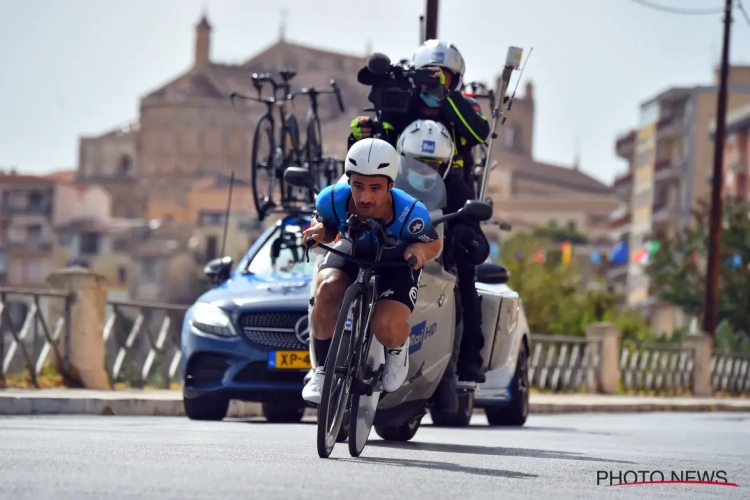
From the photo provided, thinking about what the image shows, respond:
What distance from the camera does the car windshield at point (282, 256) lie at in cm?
1748

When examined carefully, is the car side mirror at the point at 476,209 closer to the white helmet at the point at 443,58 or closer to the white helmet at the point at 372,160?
the white helmet at the point at 372,160

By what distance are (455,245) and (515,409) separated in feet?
19.8

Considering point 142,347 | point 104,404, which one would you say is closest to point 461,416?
point 104,404

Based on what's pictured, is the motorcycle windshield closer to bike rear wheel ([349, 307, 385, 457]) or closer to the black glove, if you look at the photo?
the black glove

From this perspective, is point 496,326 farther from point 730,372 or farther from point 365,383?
point 730,372

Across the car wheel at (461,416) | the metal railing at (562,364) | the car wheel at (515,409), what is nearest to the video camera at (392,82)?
the car wheel at (461,416)

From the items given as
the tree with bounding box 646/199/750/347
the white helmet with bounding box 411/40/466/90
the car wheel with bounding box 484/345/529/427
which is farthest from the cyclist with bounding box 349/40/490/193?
the tree with bounding box 646/199/750/347

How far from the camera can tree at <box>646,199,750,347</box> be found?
219 ft

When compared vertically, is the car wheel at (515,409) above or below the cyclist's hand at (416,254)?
below

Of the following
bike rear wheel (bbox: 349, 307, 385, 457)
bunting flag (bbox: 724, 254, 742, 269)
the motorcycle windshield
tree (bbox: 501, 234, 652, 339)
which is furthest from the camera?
bunting flag (bbox: 724, 254, 742, 269)

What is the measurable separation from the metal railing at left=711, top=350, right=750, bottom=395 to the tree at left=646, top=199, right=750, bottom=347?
1583cm

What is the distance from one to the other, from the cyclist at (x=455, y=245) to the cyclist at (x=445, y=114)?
18 cm

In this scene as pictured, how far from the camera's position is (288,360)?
16.3 metres

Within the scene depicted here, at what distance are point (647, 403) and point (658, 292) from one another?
3942 cm
